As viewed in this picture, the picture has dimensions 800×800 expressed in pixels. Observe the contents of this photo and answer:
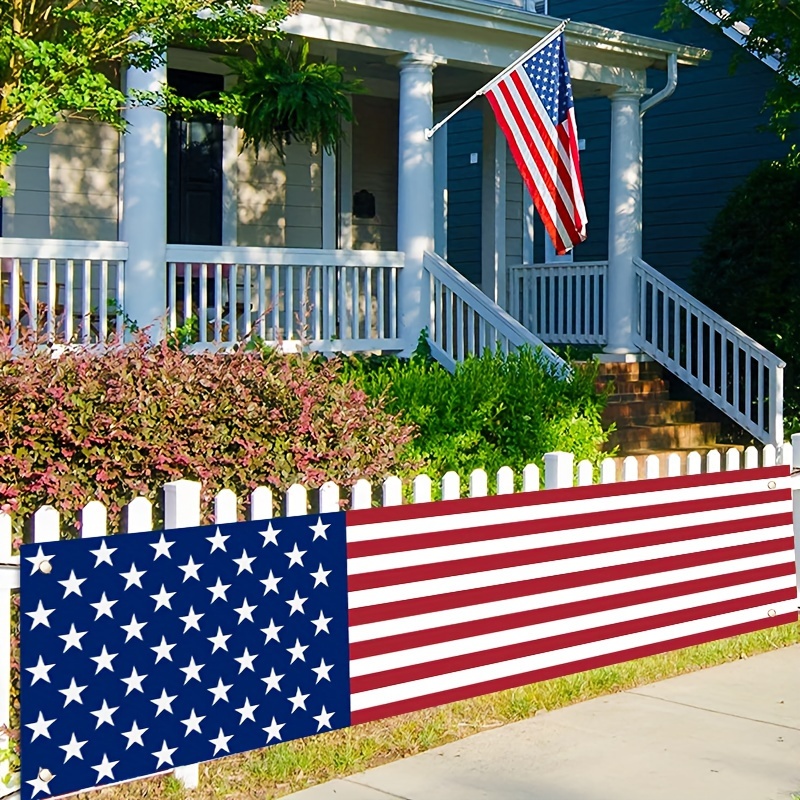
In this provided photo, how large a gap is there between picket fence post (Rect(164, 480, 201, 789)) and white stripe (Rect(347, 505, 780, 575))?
69cm

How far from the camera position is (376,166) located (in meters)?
14.7

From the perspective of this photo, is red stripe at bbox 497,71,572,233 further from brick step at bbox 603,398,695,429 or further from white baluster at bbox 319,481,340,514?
white baluster at bbox 319,481,340,514

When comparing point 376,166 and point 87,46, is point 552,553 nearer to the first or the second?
point 87,46

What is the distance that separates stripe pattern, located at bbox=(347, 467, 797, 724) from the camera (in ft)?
16.7

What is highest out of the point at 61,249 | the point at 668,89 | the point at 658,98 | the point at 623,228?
the point at 668,89

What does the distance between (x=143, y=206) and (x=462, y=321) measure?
9.92 feet

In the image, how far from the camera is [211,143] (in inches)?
A: 510

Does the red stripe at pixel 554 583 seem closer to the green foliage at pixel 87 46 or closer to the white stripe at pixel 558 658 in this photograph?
the white stripe at pixel 558 658

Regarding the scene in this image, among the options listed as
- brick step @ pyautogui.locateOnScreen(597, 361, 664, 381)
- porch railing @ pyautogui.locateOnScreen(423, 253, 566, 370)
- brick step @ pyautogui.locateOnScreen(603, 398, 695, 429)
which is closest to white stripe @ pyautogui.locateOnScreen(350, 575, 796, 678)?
porch railing @ pyautogui.locateOnScreen(423, 253, 566, 370)

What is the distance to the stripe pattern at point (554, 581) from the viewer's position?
16.7ft

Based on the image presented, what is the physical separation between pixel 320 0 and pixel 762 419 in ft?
18.3

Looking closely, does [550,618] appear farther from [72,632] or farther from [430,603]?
[72,632]

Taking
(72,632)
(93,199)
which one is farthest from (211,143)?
(72,632)

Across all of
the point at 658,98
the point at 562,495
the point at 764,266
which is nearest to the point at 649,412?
the point at 764,266
